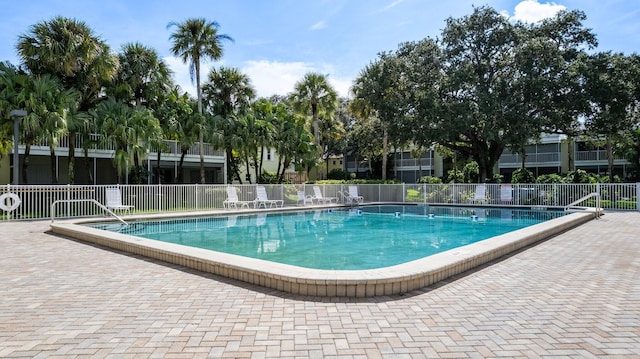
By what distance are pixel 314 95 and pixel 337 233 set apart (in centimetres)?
1699

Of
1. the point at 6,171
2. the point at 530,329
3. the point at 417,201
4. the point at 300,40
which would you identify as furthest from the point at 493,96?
the point at 6,171

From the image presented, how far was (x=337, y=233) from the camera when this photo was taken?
11.8 metres

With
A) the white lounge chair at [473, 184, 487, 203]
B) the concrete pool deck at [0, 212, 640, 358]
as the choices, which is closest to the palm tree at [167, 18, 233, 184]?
the white lounge chair at [473, 184, 487, 203]

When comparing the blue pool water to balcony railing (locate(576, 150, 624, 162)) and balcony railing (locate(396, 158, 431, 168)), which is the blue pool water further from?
balcony railing (locate(396, 158, 431, 168))

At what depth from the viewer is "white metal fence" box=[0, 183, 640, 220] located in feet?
42.6

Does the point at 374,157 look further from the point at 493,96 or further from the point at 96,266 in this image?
the point at 96,266

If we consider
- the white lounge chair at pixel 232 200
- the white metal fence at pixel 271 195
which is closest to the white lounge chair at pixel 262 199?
the white metal fence at pixel 271 195

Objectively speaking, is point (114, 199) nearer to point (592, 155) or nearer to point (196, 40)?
point (196, 40)

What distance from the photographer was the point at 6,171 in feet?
70.7

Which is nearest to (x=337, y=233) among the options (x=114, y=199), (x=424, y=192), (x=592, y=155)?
(x=114, y=199)

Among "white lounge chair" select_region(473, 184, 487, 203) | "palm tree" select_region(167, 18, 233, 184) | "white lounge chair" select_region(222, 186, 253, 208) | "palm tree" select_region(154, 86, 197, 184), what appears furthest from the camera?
"palm tree" select_region(167, 18, 233, 184)

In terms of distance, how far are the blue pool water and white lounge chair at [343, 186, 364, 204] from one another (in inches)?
138

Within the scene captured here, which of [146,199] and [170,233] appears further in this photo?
[146,199]

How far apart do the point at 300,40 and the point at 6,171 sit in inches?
700
